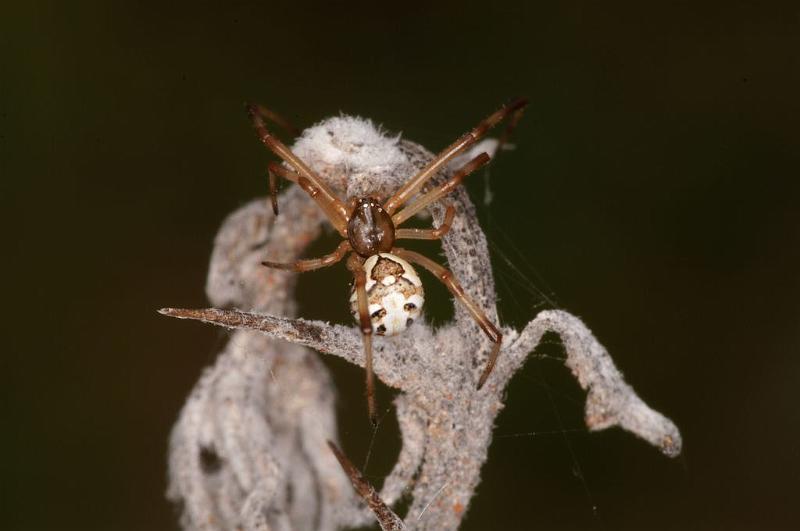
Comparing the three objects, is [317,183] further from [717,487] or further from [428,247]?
[717,487]

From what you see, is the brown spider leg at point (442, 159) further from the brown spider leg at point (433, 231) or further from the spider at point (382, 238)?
the brown spider leg at point (433, 231)

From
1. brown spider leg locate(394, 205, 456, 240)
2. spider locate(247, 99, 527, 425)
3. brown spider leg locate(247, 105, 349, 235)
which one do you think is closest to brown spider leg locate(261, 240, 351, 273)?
spider locate(247, 99, 527, 425)

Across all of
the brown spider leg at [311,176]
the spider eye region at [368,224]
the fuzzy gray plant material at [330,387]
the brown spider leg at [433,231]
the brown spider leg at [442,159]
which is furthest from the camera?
the spider eye region at [368,224]

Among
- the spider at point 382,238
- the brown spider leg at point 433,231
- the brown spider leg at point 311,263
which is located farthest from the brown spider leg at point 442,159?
the brown spider leg at point 311,263

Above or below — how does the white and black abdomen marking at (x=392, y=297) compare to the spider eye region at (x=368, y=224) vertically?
below

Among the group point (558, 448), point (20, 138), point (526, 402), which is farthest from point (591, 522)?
point (20, 138)

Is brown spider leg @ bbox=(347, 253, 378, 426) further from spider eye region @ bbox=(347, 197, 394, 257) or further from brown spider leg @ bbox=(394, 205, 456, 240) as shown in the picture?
brown spider leg @ bbox=(394, 205, 456, 240)

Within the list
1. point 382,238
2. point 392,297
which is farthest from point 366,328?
point 382,238
